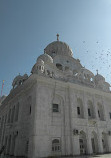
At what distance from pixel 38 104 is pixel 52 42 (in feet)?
59.9

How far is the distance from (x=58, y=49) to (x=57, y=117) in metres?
16.0

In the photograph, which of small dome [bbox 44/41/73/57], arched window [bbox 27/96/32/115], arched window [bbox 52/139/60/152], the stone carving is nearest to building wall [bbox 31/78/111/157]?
arched window [bbox 52/139/60/152]

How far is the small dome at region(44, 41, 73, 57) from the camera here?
2797 centimetres

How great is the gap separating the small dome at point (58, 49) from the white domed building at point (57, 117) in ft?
24.7

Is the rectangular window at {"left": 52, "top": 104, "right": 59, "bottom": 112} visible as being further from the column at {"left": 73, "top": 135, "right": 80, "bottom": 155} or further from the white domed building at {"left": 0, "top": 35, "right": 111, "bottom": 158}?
the column at {"left": 73, "top": 135, "right": 80, "bottom": 155}

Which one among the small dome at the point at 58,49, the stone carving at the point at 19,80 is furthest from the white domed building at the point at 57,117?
the small dome at the point at 58,49

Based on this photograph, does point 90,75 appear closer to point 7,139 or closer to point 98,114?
point 98,114

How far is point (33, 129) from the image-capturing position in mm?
13852

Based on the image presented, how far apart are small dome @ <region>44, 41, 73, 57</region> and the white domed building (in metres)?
7.51

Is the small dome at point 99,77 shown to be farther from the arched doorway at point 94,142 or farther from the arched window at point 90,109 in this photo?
the arched doorway at point 94,142

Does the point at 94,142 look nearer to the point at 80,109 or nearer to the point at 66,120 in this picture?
the point at 80,109

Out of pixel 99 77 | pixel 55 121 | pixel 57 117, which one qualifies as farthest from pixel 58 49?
pixel 55 121

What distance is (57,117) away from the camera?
15.6 metres

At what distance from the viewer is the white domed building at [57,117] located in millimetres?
14305
